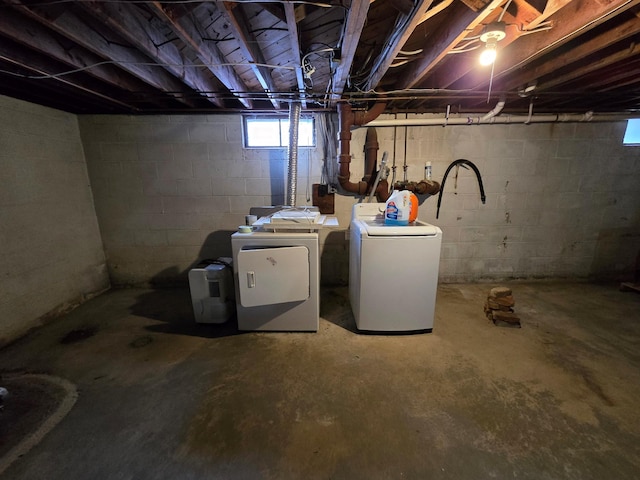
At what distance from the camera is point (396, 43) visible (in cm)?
154

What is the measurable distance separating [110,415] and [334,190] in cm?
262

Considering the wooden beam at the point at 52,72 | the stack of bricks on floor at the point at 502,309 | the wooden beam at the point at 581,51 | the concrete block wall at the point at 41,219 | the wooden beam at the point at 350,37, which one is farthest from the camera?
the stack of bricks on floor at the point at 502,309

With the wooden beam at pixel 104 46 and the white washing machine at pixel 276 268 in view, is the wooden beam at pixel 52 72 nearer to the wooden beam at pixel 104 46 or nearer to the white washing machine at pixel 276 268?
the wooden beam at pixel 104 46

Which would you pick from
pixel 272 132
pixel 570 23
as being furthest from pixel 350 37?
pixel 272 132

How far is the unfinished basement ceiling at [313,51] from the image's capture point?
134cm

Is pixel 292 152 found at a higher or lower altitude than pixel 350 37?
lower

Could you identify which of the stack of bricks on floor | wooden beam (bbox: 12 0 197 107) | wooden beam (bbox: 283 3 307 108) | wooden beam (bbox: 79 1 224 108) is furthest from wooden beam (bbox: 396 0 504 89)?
the stack of bricks on floor

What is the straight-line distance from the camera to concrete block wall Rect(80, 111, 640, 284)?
118 inches

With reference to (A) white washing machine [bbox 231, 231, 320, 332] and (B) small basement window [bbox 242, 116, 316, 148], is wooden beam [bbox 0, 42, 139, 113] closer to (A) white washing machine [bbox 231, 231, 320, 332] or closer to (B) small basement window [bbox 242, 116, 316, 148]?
(B) small basement window [bbox 242, 116, 316, 148]

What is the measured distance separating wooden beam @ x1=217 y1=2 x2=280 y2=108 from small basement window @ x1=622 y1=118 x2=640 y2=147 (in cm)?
402

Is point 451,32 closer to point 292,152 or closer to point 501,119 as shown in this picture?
point 292,152

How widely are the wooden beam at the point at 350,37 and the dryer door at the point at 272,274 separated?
1.32 m

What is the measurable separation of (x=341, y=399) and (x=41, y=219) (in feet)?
10.3

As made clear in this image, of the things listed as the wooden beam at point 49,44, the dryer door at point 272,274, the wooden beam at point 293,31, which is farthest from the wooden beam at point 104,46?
the dryer door at point 272,274
